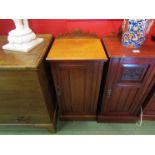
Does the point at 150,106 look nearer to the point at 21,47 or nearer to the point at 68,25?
the point at 68,25

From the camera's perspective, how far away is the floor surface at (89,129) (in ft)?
4.56

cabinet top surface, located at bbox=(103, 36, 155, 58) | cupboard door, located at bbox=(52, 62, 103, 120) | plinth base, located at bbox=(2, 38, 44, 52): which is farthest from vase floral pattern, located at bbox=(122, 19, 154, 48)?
plinth base, located at bbox=(2, 38, 44, 52)

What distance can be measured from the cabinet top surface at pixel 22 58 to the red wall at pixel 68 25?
12.8 inches

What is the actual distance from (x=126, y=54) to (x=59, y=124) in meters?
1.10

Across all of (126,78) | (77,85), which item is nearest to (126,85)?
(126,78)

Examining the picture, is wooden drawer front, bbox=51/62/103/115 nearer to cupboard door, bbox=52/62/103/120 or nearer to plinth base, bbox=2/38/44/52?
cupboard door, bbox=52/62/103/120

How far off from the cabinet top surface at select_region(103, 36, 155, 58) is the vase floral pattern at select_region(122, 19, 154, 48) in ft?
0.16

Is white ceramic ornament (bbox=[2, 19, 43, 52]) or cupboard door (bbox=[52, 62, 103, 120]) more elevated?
white ceramic ornament (bbox=[2, 19, 43, 52])

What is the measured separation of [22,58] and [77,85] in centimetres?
50

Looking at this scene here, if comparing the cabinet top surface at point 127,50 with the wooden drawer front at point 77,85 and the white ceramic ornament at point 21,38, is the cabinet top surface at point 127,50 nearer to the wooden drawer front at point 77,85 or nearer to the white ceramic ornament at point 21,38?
the wooden drawer front at point 77,85

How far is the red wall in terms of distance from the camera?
1.21 m

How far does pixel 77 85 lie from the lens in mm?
1107

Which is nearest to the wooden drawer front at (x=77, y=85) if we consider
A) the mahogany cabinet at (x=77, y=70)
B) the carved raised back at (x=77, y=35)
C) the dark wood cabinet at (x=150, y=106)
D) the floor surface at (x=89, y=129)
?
the mahogany cabinet at (x=77, y=70)
